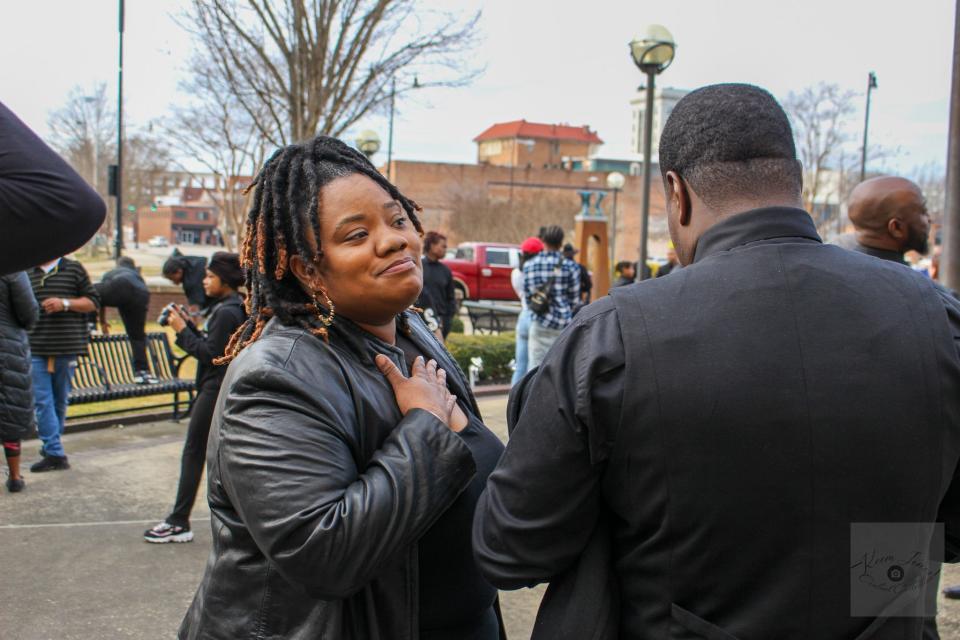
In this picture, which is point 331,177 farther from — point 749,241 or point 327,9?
point 327,9

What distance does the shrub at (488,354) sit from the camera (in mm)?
11018

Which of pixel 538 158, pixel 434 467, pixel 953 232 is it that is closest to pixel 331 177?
pixel 434 467

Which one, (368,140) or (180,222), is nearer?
(368,140)

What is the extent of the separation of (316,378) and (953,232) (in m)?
4.60

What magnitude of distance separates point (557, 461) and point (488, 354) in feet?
32.0

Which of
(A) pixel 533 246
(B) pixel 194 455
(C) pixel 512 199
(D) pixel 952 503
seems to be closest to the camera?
(D) pixel 952 503

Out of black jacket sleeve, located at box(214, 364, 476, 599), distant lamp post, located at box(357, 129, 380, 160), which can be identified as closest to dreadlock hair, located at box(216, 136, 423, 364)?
black jacket sleeve, located at box(214, 364, 476, 599)

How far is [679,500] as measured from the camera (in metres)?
1.51

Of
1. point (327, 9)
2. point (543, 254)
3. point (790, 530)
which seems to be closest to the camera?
point (790, 530)

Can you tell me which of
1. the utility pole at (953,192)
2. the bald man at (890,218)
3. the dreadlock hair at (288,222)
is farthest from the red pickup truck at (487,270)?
the dreadlock hair at (288,222)

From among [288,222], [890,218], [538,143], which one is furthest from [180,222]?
[288,222]

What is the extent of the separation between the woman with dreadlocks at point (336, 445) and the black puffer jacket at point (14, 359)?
4.41m

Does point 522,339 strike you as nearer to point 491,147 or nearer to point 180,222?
point 491,147

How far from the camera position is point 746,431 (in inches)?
57.8
